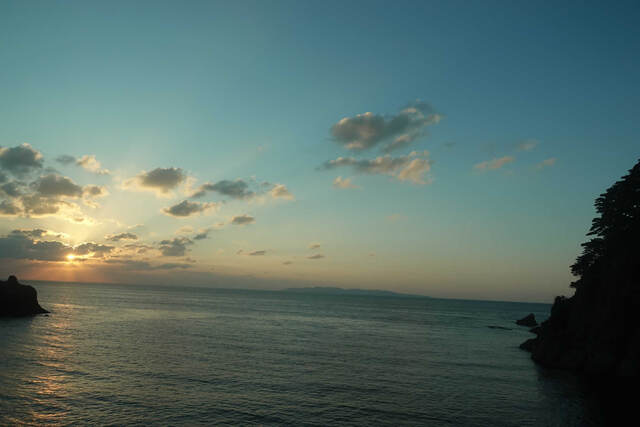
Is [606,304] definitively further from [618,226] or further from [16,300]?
[16,300]

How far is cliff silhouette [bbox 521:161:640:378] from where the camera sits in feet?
140

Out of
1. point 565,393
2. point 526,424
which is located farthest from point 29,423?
point 565,393

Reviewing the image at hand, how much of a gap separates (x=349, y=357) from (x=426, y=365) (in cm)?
1038

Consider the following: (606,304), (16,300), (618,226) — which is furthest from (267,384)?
(16,300)

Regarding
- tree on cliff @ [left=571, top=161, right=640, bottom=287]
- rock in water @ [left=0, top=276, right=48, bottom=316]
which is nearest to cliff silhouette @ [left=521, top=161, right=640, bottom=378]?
tree on cliff @ [left=571, top=161, right=640, bottom=287]

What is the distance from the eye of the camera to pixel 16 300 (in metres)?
87.1

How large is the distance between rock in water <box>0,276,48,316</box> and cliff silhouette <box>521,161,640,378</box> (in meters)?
107

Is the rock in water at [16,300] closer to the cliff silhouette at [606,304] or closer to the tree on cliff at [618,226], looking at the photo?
the cliff silhouette at [606,304]

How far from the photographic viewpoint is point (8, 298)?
8638 cm

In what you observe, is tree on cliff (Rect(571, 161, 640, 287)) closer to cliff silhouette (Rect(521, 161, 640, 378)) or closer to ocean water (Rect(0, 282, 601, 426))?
cliff silhouette (Rect(521, 161, 640, 378))

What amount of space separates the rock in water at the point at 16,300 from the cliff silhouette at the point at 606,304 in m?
107

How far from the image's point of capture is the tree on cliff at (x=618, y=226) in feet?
152

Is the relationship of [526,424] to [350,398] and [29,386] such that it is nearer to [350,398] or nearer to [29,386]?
[350,398]

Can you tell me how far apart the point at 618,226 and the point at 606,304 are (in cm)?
1247
